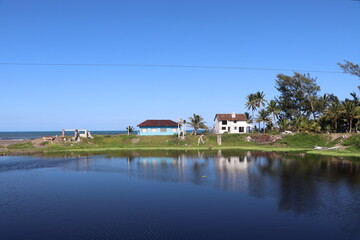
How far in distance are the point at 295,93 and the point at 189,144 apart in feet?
123

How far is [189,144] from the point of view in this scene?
237 ft

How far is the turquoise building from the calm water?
47.7m

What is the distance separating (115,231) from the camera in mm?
16594

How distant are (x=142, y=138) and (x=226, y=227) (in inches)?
2444

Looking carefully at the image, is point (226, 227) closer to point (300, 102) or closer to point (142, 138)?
point (142, 138)

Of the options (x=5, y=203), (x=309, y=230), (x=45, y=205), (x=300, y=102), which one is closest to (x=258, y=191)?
(x=309, y=230)

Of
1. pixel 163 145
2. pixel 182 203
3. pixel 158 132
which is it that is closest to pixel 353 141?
pixel 163 145

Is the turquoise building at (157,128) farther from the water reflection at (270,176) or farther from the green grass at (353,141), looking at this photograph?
the green grass at (353,141)

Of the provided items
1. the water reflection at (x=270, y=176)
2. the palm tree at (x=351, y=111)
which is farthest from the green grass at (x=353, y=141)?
the water reflection at (x=270, y=176)

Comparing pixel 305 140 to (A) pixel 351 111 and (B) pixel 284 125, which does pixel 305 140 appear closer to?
(B) pixel 284 125

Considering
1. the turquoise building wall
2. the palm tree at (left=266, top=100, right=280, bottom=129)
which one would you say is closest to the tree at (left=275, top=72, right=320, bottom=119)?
the palm tree at (left=266, top=100, right=280, bottom=129)

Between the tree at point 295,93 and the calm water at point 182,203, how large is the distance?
5130 centimetres

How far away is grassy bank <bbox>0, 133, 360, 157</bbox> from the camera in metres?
62.7

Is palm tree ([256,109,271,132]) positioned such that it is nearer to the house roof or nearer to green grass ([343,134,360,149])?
the house roof
